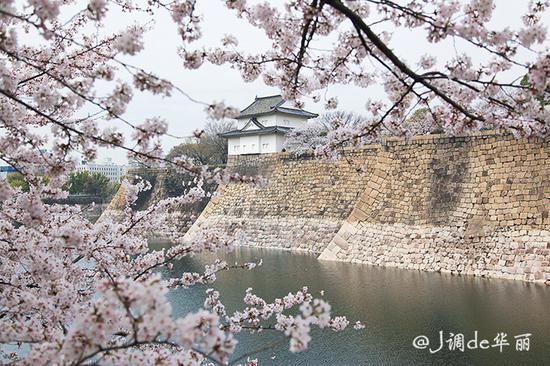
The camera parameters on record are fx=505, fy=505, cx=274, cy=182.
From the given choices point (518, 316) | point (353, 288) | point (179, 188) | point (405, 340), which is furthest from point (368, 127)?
point (179, 188)

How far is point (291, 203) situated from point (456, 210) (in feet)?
17.2

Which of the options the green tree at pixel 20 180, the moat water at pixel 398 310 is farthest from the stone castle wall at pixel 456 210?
the green tree at pixel 20 180

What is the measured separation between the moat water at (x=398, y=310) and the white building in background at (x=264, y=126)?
7541mm

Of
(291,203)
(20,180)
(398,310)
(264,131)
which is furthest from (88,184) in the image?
(398,310)

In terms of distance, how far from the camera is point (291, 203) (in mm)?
14000

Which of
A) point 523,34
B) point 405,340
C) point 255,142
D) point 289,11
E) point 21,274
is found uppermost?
point 255,142

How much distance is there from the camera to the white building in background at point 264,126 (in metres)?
17.2

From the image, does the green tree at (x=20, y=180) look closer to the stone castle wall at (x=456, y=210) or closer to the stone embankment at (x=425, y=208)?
the stone embankment at (x=425, y=208)

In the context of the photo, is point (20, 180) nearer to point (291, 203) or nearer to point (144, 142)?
point (291, 203)

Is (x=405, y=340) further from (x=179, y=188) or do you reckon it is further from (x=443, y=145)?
(x=179, y=188)

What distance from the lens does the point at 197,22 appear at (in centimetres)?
208

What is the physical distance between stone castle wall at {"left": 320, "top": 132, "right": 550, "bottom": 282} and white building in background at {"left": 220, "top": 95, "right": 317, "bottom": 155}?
18.8 feet

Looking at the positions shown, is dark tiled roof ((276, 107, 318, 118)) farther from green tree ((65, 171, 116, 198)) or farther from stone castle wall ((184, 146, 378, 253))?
green tree ((65, 171, 116, 198))

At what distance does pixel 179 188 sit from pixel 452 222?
12311 mm
